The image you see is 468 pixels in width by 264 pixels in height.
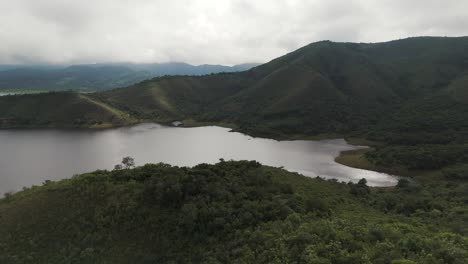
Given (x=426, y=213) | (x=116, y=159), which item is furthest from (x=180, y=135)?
(x=426, y=213)

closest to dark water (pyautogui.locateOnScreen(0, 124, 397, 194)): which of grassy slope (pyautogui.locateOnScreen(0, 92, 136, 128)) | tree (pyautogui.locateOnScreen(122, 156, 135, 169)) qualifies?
grassy slope (pyautogui.locateOnScreen(0, 92, 136, 128))

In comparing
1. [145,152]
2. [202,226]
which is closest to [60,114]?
[145,152]

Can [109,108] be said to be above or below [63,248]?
above

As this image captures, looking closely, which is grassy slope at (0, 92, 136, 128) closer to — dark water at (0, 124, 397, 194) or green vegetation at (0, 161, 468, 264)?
dark water at (0, 124, 397, 194)

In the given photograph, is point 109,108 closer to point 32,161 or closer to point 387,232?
point 32,161

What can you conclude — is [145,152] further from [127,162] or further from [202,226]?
[202,226]
